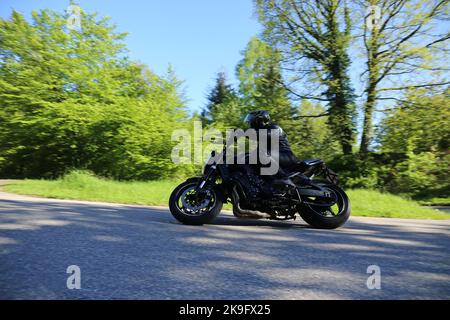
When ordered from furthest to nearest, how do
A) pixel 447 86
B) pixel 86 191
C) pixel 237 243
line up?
pixel 447 86
pixel 86 191
pixel 237 243

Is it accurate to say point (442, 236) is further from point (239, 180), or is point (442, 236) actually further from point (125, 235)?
point (125, 235)

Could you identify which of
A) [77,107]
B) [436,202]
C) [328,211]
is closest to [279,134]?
[328,211]

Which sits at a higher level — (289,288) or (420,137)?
(420,137)

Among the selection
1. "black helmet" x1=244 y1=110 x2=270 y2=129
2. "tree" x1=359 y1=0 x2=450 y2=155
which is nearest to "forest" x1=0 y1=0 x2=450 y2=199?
"tree" x1=359 y1=0 x2=450 y2=155

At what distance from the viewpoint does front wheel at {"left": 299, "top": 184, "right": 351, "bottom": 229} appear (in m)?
6.18

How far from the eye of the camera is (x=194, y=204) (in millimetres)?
6043

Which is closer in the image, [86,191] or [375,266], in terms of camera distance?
[375,266]

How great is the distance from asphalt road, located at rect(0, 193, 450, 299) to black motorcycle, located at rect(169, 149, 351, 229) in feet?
1.07

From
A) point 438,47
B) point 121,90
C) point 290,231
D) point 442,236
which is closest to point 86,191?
point 290,231

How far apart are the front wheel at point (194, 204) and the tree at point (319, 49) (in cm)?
1658

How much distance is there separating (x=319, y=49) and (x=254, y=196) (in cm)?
1834

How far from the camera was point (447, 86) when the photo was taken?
1930 centimetres

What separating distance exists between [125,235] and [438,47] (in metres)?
20.9

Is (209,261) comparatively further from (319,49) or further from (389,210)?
(319,49)
